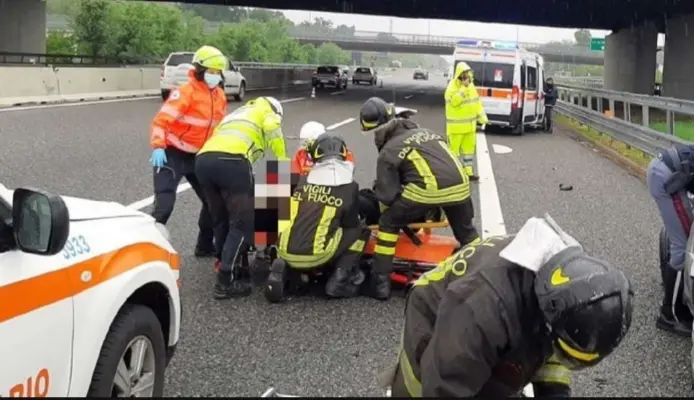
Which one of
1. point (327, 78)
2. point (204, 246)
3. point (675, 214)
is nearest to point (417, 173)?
point (675, 214)

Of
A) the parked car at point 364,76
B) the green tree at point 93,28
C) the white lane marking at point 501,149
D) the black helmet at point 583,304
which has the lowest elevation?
the white lane marking at point 501,149

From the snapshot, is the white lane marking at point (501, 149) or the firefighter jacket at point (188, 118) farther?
the white lane marking at point (501, 149)

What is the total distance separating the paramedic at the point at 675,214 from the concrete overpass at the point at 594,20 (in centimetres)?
2736

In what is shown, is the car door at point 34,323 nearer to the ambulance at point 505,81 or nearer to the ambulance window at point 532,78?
the ambulance at point 505,81

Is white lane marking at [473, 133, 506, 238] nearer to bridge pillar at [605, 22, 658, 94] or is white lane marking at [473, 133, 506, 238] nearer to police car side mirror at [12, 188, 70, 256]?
police car side mirror at [12, 188, 70, 256]

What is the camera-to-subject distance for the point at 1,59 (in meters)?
35.3

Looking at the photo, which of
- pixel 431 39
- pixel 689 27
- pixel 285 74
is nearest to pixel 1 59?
pixel 285 74

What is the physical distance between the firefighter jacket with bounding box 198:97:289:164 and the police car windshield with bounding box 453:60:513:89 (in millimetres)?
15687

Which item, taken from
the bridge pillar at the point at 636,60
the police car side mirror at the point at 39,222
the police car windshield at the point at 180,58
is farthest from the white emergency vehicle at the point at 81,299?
the bridge pillar at the point at 636,60

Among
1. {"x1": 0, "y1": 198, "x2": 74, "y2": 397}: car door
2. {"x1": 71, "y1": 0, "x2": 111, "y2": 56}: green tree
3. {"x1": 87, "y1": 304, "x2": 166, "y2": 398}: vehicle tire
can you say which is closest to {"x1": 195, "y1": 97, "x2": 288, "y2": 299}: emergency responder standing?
{"x1": 87, "y1": 304, "x2": 166, "y2": 398}: vehicle tire

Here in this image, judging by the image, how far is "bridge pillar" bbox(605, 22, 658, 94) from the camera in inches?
1529

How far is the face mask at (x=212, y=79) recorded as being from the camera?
6.99 metres

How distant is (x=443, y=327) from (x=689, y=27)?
1320 inches

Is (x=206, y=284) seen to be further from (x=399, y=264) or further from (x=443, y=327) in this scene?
(x=443, y=327)
